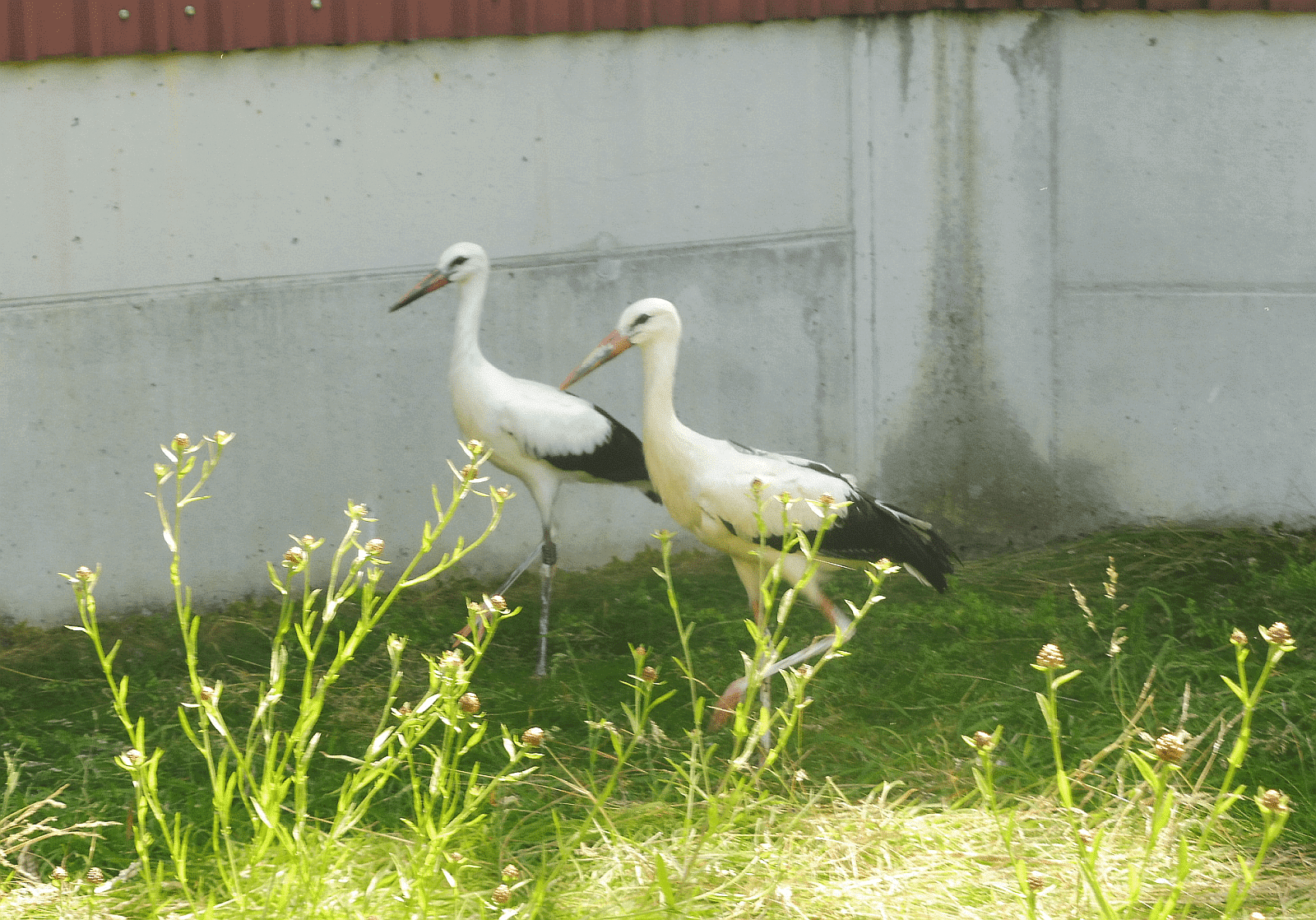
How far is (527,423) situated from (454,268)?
621 mm

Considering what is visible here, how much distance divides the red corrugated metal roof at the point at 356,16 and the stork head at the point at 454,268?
0.90m

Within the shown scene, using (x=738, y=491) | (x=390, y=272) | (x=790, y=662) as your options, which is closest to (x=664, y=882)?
(x=790, y=662)

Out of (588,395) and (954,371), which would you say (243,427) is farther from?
(954,371)

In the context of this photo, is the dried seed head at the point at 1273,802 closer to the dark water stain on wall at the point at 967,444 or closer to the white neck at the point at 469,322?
the white neck at the point at 469,322

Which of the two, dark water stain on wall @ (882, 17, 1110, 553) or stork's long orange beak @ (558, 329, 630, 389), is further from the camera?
dark water stain on wall @ (882, 17, 1110, 553)

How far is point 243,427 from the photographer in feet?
17.4

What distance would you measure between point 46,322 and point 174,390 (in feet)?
1.59

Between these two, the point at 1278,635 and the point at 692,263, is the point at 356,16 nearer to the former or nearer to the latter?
the point at 692,263

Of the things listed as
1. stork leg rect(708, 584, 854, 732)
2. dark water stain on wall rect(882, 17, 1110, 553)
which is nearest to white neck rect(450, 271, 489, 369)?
stork leg rect(708, 584, 854, 732)

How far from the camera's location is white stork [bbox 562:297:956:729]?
4.04m

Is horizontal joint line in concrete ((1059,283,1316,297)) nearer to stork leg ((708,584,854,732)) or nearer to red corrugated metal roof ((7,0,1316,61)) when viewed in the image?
red corrugated metal roof ((7,0,1316,61))

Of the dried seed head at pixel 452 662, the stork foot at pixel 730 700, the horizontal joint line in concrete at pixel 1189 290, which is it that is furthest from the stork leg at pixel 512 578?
the dried seed head at pixel 452 662

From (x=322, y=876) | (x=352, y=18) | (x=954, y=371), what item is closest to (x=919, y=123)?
(x=954, y=371)

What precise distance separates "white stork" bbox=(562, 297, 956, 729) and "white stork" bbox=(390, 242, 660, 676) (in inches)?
22.5
